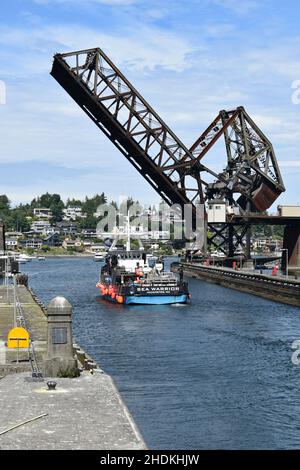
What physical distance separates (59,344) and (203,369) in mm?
10162

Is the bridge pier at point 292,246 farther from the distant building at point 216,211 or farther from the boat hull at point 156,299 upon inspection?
the boat hull at point 156,299

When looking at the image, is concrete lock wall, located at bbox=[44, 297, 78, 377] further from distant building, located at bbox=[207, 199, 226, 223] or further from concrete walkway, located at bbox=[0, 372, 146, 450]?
distant building, located at bbox=[207, 199, 226, 223]

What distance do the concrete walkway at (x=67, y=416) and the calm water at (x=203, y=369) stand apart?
206cm

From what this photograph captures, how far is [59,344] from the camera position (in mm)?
23609

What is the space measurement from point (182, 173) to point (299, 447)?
6521 cm

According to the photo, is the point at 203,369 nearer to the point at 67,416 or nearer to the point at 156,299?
the point at 67,416

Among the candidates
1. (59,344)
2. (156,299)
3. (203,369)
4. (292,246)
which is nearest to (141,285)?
(156,299)

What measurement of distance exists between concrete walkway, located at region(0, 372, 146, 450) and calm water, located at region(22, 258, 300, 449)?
2.06m

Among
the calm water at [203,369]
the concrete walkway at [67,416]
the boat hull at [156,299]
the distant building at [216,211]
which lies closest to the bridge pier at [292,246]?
the distant building at [216,211]

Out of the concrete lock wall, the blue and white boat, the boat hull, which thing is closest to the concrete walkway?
the concrete lock wall
